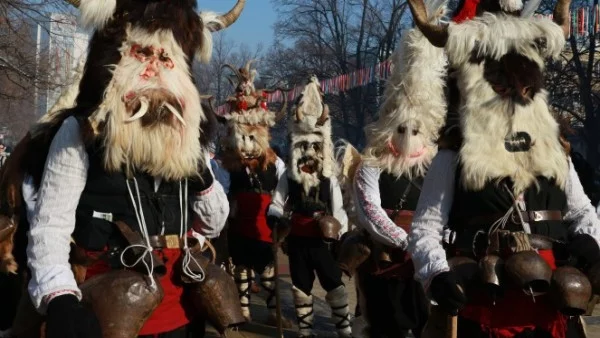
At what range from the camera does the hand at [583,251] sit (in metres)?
3.97

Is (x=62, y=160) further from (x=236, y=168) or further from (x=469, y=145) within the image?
(x=236, y=168)

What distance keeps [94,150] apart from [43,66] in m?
12.9

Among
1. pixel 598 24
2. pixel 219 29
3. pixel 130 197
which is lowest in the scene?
pixel 130 197

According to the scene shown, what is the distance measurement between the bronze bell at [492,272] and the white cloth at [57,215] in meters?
1.60

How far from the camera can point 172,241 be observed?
13.0 ft

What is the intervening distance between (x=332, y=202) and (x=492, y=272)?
511 centimetres

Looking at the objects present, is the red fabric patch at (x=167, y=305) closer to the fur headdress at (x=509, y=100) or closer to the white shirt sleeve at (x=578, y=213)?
the fur headdress at (x=509, y=100)

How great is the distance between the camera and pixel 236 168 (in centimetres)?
1028

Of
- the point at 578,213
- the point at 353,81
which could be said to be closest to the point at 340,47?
the point at 353,81

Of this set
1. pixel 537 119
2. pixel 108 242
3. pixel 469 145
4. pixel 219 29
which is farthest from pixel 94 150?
pixel 537 119

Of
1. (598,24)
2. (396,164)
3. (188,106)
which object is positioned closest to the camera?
(188,106)

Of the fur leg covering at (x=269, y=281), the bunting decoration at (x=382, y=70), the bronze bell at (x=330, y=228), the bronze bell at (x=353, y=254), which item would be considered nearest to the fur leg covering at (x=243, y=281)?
the fur leg covering at (x=269, y=281)

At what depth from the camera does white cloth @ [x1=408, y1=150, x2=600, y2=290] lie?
4.00 metres

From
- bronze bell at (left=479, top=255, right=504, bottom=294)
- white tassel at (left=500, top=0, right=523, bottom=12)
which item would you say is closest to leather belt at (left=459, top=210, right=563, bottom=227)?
bronze bell at (left=479, top=255, right=504, bottom=294)
